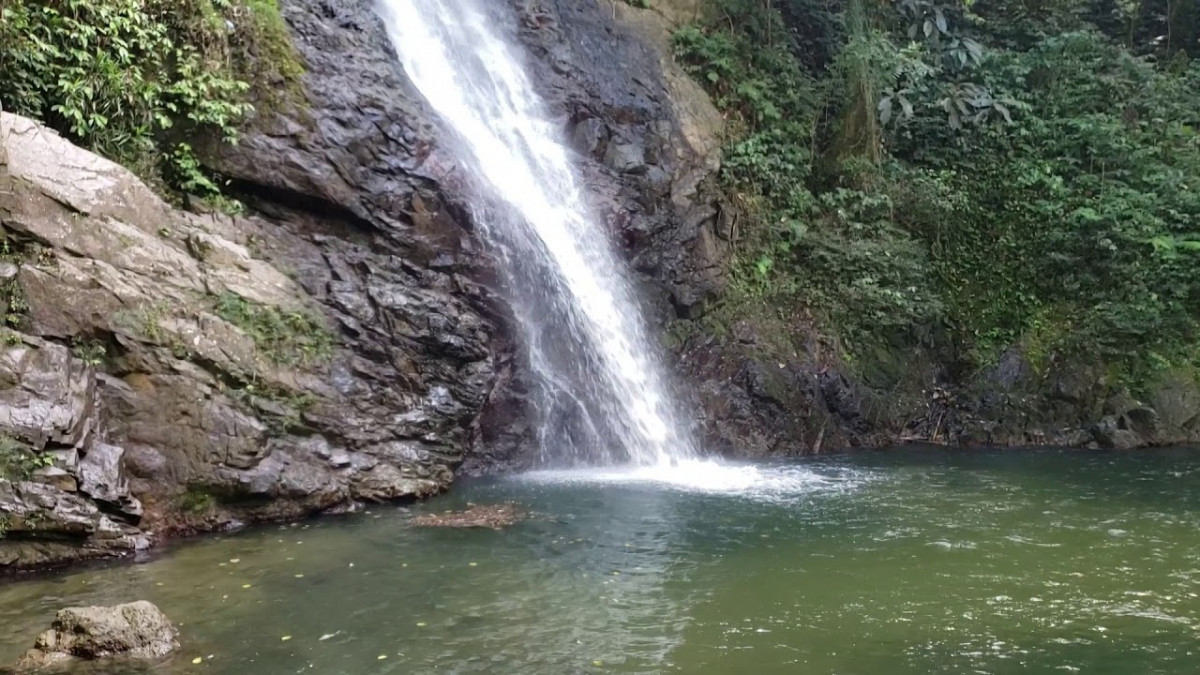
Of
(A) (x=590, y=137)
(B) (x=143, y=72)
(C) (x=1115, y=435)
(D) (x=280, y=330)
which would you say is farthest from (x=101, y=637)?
(C) (x=1115, y=435)

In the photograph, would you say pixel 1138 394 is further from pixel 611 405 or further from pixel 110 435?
pixel 110 435

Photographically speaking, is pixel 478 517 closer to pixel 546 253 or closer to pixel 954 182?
pixel 546 253

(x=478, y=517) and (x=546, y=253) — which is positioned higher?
(x=546, y=253)

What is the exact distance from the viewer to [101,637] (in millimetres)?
5359

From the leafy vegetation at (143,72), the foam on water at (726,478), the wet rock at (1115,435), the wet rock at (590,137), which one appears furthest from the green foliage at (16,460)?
the wet rock at (1115,435)

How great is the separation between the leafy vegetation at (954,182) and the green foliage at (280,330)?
7.74m

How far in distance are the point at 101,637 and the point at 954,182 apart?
16.6 metres

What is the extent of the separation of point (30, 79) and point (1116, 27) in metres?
23.4

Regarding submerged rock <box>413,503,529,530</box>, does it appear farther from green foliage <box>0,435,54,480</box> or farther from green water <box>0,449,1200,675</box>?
green foliage <box>0,435,54,480</box>

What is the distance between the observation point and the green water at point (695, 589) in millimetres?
5344

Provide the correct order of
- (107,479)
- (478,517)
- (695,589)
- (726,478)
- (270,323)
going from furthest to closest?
(726,478) → (270,323) → (478,517) → (107,479) → (695,589)

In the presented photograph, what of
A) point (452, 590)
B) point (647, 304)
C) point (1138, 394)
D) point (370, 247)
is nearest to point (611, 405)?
point (647, 304)

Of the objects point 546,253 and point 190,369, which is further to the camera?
point 546,253

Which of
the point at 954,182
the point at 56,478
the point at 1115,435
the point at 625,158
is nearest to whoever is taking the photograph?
the point at 56,478
